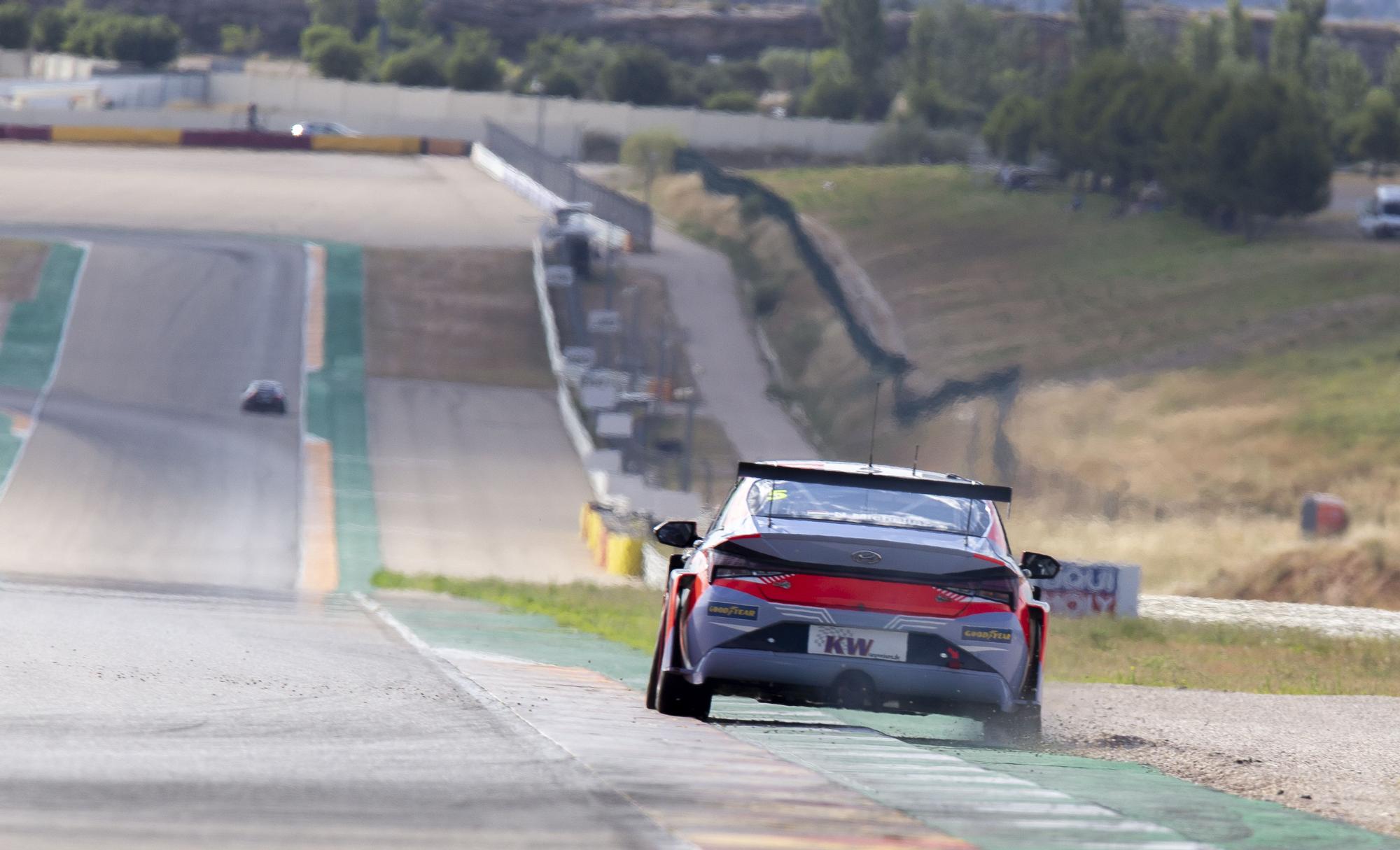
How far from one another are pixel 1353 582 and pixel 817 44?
563 feet

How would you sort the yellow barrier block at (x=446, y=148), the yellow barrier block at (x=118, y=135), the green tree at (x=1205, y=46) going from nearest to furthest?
the yellow barrier block at (x=118, y=135) < the yellow barrier block at (x=446, y=148) < the green tree at (x=1205, y=46)

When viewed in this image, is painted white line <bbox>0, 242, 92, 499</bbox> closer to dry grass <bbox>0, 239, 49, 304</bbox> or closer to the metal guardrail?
dry grass <bbox>0, 239, 49, 304</bbox>

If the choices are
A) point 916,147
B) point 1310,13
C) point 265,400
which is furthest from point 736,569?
point 1310,13

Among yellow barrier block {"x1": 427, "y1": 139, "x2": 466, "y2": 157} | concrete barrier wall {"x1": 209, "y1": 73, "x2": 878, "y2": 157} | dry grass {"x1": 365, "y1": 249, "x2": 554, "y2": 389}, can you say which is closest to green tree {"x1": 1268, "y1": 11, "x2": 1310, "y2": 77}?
concrete barrier wall {"x1": 209, "y1": 73, "x2": 878, "y2": 157}

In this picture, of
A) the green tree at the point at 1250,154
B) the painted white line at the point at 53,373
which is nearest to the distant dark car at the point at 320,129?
the painted white line at the point at 53,373

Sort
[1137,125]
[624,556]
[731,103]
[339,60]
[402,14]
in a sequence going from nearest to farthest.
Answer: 1. [624,556]
2. [1137,125]
3. [731,103]
4. [339,60]
5. [402,14]

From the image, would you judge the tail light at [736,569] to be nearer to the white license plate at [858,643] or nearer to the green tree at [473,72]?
the white license plate at [858,643]

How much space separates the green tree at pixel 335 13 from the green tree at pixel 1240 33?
99490mm

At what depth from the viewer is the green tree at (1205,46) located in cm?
10381

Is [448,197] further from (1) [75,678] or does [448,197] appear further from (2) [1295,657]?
(1) [75,678]

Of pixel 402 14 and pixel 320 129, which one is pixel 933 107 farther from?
pixel 402 14

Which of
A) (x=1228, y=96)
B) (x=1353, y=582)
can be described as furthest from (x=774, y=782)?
(x=1228, y=96)

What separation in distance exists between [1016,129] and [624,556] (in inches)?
2570

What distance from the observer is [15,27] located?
5487 inches
